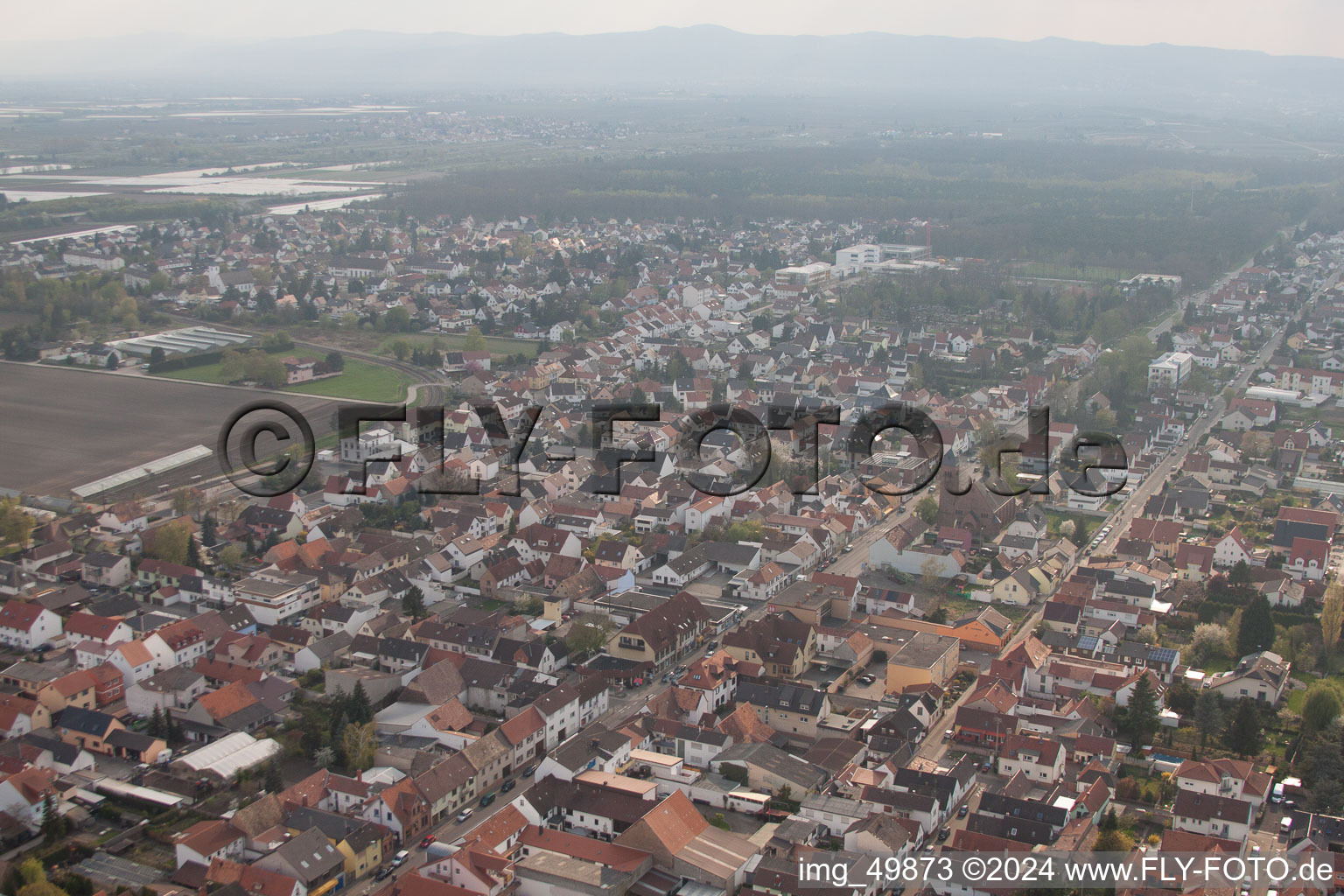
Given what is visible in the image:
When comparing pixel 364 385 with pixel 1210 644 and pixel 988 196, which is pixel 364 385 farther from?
pixel 988 196

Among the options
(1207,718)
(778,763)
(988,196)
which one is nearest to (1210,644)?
(1207,718)

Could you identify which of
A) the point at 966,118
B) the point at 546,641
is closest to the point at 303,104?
the point at 966,118

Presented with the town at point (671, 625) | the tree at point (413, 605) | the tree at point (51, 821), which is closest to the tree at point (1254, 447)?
the town at point (671, 625)

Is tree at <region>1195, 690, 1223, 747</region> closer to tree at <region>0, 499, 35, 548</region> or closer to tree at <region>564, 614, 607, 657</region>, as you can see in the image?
tree at <region>564, 614, 607, 657</region>

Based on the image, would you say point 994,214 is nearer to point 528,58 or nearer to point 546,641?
point 546,641

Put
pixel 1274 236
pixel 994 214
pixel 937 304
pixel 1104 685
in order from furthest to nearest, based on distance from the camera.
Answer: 1. pixel 994 214
2. pixel 1274 236
3. pixel 937 304
4. pixel 1104 685

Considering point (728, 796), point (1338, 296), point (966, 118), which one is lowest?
point (728, 796)

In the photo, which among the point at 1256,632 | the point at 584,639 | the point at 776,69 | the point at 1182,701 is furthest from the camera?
the point at 776,69

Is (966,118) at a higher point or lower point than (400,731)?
higher
